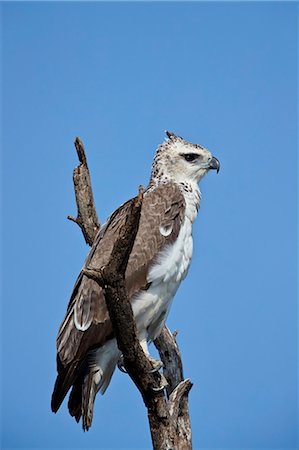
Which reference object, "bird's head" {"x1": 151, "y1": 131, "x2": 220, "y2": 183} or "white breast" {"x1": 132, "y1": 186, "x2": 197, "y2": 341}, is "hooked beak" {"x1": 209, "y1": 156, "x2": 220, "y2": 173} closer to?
"bird's head" {"x1": 151, "y1": 131, "x2": 220, "y2": 183}

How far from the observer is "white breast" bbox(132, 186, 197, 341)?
6.66 metres

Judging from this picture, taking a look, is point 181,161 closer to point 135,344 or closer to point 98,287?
point 98,287

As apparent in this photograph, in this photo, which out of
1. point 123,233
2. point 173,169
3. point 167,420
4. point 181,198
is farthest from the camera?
point 173,169

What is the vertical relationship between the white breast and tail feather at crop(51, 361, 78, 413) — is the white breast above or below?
above

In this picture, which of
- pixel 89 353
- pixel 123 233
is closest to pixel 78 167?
pixel 89 353

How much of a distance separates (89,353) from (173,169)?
219 cm

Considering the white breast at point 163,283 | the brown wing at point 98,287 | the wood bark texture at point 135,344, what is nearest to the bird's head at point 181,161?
the brown wing at point 98,287

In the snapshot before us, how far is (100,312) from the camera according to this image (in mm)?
6484

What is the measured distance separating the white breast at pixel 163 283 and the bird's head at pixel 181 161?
0.72m

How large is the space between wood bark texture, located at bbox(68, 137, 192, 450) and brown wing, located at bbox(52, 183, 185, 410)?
54 cm

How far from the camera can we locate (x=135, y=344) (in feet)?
19.2

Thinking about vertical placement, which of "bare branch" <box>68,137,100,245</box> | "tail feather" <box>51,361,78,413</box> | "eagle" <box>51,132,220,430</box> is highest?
"bare branch" <box>68,137,100,245</box>

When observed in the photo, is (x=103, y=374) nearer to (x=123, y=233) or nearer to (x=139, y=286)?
(x=139, y=286)

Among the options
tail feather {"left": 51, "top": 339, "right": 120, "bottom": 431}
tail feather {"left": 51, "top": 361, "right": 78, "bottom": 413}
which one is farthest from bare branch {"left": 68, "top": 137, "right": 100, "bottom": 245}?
tail feather {"left": 51, "top": 361, "right": 78, "bottom": 413}
